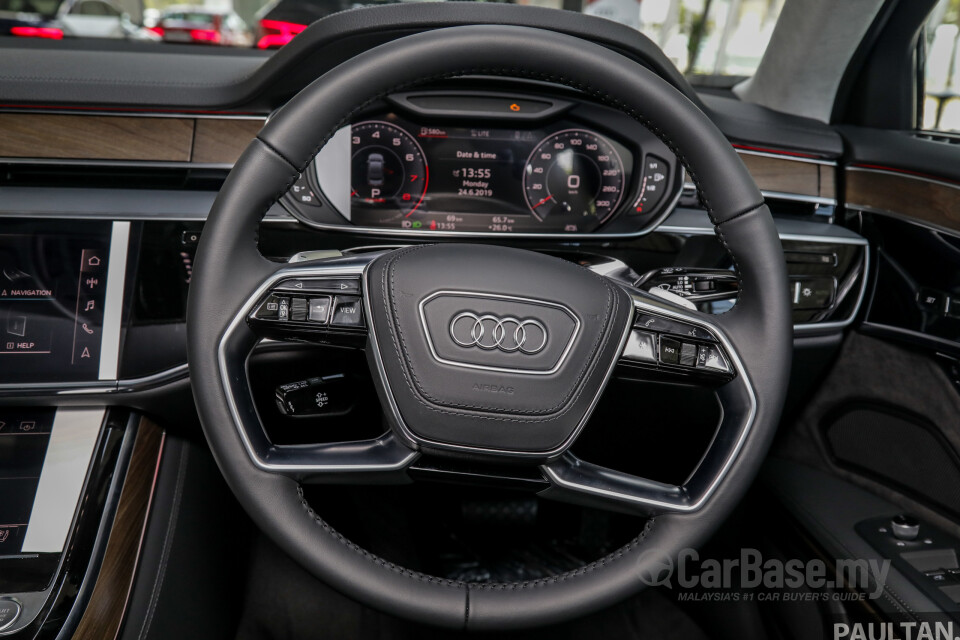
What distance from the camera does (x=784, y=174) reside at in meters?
1.49

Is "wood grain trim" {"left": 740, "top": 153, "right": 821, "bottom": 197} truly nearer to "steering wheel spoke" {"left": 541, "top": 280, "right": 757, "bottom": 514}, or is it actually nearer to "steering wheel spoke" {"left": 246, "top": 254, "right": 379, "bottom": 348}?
"steering wheel spoke" {"left": 541, "top": 280, "right": 757, "bottom": 514}

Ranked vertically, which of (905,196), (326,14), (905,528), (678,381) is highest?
(326,14)

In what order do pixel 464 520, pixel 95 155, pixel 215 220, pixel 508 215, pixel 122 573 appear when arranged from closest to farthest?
pixel 215 220 → pixel 122 573 → pixel 95 155 → pixel 508 215 → pixel 464 520

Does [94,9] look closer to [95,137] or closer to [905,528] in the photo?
[95,137]

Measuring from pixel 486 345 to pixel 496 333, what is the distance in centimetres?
2

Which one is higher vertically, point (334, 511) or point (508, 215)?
point (508, 215)

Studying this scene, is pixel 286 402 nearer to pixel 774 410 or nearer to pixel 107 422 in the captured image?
pixel 107 422

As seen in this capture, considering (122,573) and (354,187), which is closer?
(122,573)

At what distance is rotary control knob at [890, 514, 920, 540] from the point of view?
1.28 m

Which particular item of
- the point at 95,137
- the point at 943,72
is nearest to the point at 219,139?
the point at 95,137

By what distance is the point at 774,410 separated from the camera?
925mm

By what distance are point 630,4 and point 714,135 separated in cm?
125

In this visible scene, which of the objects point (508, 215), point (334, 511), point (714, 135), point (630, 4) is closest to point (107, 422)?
point (334, 511)

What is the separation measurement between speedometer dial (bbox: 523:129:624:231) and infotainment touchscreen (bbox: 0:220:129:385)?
0.72m
